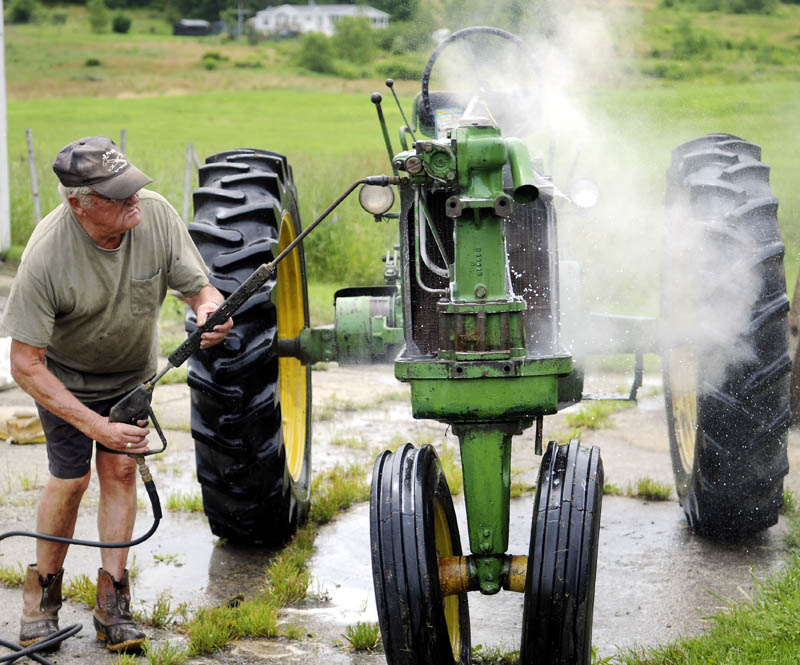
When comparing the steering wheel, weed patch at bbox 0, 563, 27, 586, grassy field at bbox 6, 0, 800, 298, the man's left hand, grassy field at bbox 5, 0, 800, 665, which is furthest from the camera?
grassy field at bbox 6, 0, 800, 298

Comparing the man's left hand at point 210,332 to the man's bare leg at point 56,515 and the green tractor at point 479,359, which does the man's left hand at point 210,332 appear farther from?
the man's bare leg at point 56,515

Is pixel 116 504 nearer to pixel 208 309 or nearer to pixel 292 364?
pixel 208 309

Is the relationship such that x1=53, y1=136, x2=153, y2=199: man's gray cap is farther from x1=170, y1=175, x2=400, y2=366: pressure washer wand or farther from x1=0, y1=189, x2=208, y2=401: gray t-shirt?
x1=170, y1=175, x2=400, y2=366: pressure washer wand

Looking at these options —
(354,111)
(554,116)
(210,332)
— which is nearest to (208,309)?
(210,332)

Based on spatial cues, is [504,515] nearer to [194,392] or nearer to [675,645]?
[675,645]

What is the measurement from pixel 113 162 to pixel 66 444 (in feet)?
3.71

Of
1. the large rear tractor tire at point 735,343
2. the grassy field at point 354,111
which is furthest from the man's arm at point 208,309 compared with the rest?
the large rear tractor tire at point 735,343

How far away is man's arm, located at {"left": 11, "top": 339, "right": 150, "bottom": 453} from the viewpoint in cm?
382

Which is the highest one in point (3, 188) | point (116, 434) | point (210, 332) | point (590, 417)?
point (210, 332)

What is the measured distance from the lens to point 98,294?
3973 mm

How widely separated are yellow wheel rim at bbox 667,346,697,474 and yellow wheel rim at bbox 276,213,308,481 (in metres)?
2.01

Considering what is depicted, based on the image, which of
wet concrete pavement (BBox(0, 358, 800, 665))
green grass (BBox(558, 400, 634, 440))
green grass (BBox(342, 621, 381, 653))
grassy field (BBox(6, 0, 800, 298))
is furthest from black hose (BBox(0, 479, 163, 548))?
green grass (BBox(558, 400, 634, 440))

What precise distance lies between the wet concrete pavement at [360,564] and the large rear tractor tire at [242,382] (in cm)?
27

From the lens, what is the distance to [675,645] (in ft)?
12.9
